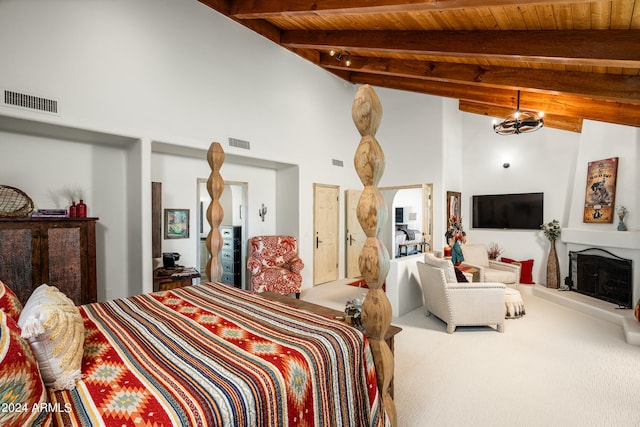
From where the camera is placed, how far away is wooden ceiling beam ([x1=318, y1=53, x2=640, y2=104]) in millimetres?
2973

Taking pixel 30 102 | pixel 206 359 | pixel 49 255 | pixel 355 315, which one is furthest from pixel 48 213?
pixel 355 315

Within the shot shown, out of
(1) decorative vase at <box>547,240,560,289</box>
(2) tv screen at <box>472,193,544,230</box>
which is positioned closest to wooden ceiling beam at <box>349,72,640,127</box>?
(2) tv screen at <box>472,193,544,230</box>

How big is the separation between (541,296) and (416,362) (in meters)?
3.66

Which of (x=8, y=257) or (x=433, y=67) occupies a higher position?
(x=433, y=67)

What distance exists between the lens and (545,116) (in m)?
5.24

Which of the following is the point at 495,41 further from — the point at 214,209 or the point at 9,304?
the point at 9,304

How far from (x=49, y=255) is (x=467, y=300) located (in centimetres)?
445

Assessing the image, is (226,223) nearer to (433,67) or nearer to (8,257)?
(8,257)

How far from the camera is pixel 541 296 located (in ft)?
16.9

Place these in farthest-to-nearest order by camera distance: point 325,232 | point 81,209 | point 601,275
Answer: point 325,232 < point 601,275 < point 81,209

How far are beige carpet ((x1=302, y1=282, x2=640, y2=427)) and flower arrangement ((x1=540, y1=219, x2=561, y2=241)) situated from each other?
1779mm

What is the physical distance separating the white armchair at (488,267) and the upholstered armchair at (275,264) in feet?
9.69

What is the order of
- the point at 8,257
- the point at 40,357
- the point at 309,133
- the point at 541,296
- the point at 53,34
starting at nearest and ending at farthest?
1. the point at 40,357
2. the point at 8,257
3. the point at 53,34
4. the point at 541,296
5. the point at 309,133

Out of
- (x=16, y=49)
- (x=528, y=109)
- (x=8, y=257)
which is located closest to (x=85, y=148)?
(x=16, y=49)
